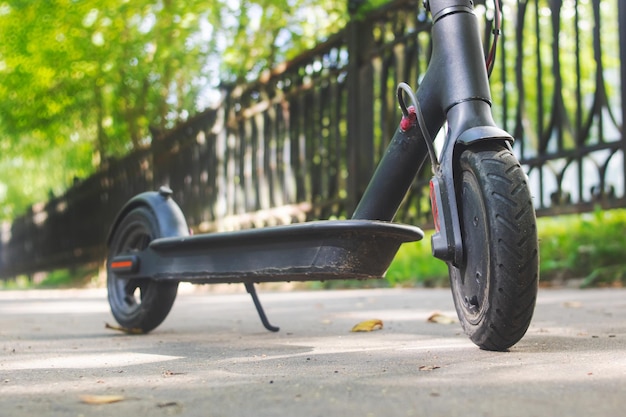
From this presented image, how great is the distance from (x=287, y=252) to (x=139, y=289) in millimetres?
1086

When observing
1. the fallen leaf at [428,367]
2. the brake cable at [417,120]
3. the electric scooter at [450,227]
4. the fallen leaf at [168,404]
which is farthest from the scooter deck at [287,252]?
the fallen leaf at [168,404]

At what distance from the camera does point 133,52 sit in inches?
460

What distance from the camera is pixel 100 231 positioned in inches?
615

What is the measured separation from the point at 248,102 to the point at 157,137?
3633 millimetres

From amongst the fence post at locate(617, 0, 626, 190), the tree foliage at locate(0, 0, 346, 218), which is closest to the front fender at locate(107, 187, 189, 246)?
the fence post at locate(617, 0, 626, 190)

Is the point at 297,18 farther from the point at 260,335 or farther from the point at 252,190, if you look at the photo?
the point at 260,335

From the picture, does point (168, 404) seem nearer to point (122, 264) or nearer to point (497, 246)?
point (497, 246)

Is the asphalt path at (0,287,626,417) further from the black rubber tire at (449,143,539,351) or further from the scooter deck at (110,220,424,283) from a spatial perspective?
the scooter deck at (110,220,424,283)

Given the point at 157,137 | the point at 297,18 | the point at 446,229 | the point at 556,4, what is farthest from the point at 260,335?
the point at 157,137

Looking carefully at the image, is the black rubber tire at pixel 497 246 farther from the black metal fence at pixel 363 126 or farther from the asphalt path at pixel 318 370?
the black metal fence at pixel 363 126

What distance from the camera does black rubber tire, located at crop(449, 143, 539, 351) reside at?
2.02 meters

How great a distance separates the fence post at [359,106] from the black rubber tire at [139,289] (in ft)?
11.8

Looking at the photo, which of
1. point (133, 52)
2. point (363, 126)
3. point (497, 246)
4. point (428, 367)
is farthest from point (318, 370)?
point (133, 52)

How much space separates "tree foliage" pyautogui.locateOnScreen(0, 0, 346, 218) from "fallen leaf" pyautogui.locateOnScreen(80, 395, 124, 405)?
8.41m
